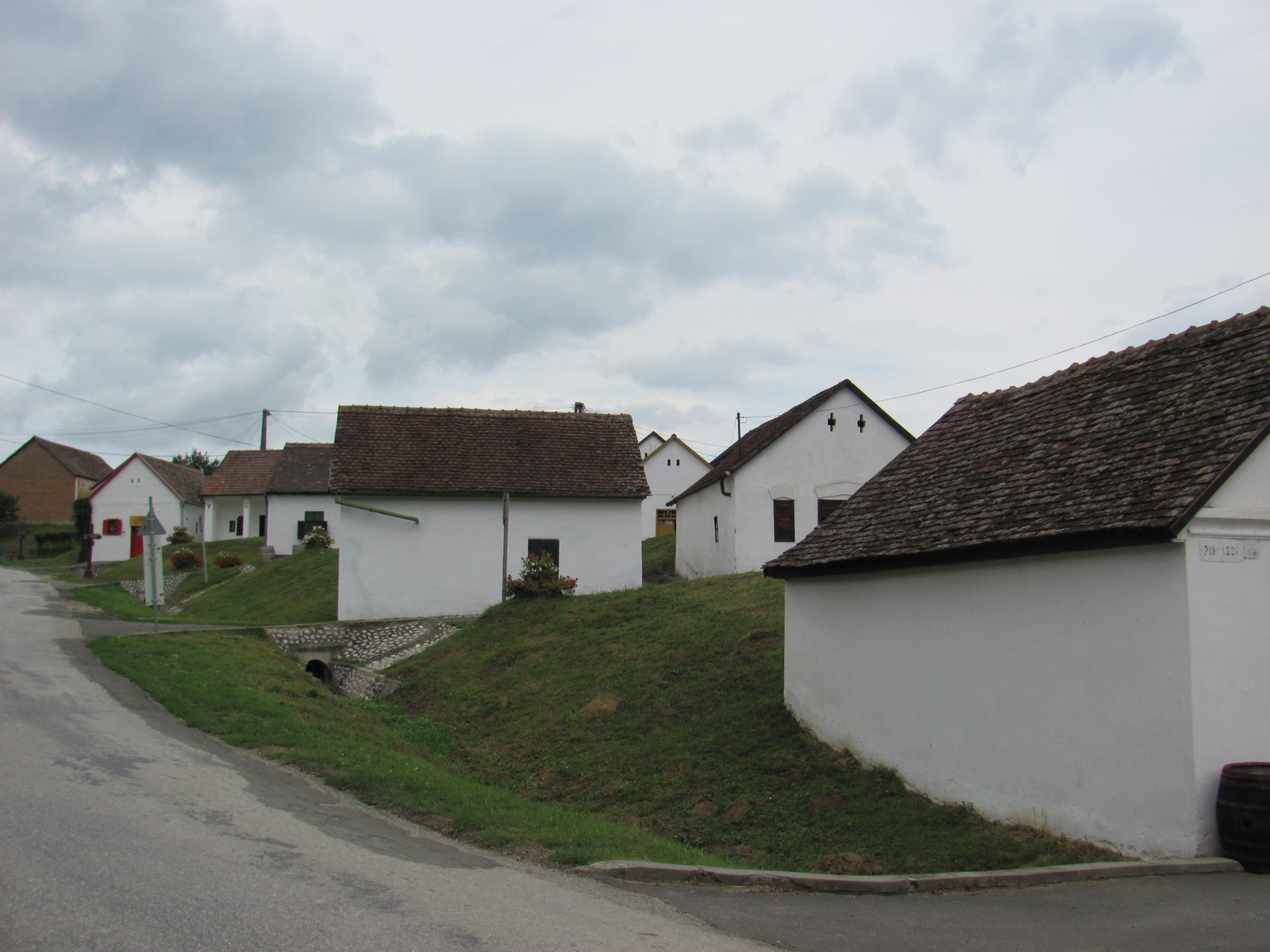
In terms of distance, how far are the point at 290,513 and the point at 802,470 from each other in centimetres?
2789

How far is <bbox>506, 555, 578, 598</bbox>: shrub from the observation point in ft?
79.4

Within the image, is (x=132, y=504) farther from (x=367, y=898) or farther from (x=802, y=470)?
(x=367, y=898)

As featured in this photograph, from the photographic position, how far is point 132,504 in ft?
185

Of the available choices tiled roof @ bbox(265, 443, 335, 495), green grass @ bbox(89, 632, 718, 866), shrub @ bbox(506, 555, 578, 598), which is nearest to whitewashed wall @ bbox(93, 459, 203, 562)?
tiled roof @ bbox(265, 443, 335, 495)

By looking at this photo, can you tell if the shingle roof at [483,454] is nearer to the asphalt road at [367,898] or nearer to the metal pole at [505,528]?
the metal pole at [505,528]

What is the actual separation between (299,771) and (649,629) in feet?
34.1

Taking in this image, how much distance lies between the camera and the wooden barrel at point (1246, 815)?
7.50 meters

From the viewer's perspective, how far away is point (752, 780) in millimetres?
12219

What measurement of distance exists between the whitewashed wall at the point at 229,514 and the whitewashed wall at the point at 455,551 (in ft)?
100

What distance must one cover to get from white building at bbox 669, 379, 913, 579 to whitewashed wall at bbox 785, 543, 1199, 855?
17.0 m

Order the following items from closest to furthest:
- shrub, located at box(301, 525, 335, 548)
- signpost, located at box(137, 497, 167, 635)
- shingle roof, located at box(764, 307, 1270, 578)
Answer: shingle roof, located at box(764, 307, 1270, 578) < signpost, located at box(137, 497, 167, 635) < shrub, located at box(301, 525, 335, 548)

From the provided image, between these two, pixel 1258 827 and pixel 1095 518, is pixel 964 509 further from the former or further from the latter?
pixel 1258 827

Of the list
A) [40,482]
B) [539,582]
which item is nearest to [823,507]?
[539,582]

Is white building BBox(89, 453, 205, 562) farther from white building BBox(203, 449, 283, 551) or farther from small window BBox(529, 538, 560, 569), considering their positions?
small window BBox(529, 538, 560, 569)
